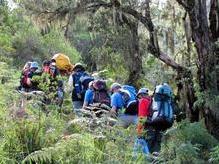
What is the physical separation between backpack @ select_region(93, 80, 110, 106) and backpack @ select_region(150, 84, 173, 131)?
95 centimetres

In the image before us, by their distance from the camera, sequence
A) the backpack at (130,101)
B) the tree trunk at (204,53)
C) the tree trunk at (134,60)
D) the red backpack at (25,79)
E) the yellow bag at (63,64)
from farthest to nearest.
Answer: the tree trunk at (134,60) → the yellow bag at (63,64) → the red backpack at (25,79) → the tree trunk at (204,53) → the backpack at (130,101)

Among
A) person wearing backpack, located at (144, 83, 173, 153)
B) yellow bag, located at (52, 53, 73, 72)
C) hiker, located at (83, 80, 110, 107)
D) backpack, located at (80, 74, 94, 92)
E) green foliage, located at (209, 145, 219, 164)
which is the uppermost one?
yellow bag, located at (52, 53, 73, 72)

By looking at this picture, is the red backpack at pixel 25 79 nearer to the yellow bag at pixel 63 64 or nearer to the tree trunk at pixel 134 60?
the yellow bag at pixel 63 64

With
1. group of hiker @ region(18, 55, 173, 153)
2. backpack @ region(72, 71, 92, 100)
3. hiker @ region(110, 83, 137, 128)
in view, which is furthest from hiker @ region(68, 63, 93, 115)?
hiker @ region(110, 83, 137, 128)

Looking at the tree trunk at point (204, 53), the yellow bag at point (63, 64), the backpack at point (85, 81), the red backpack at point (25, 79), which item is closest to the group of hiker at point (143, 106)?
the backpack at point (85, 81)

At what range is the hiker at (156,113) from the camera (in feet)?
27.9

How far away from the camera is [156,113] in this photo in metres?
8.54

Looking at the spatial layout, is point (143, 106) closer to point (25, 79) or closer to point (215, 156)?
point (215, 156)

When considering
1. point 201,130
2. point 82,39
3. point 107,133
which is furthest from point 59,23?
point 82,39

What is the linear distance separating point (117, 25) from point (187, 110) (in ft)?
11.3

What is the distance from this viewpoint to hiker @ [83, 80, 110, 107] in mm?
9188

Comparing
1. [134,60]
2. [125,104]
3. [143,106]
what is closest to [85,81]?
[125,104]

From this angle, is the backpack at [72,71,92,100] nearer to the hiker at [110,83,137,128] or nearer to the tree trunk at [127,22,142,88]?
the hiker at [110,83,137,128]

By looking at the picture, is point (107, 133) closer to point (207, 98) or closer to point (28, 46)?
point (207, 98)
